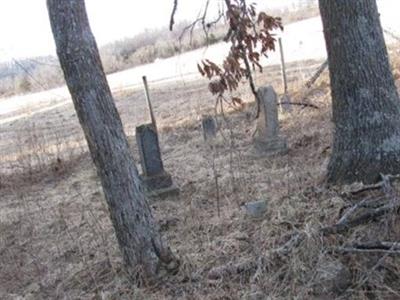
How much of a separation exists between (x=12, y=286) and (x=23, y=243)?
4.10 feet

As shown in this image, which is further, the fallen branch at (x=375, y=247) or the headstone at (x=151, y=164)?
the headstone at (x=151, y=164)

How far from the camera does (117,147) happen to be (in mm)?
4500

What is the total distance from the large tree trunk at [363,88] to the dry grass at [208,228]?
0.49 metres

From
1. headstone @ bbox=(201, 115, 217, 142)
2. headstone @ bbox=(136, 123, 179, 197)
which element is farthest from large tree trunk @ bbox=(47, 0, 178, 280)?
headstone @ bbox=(201, 115, 217, 142)

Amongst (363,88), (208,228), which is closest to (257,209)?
(208,228)

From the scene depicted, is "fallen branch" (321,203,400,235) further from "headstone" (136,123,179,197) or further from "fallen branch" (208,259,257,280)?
"headstone" (136,123,179,197)

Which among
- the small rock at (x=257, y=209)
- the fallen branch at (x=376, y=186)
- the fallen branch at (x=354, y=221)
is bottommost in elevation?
the small rock at (x=257, y=209)

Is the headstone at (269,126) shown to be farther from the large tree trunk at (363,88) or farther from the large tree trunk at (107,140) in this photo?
the large tree trunk at (107,140)

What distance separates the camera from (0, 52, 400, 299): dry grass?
4.27m

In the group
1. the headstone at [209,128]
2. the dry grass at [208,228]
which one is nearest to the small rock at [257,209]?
the dry grass at [208,228]

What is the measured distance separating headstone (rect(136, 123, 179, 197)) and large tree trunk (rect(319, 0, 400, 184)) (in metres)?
2.75

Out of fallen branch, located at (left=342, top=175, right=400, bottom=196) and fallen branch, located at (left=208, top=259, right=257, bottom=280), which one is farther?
fallen branch, located at (left=342, top=175, right=400, bottom=196)

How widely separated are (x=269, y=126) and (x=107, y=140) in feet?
13.9

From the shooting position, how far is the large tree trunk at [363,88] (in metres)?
5.19
